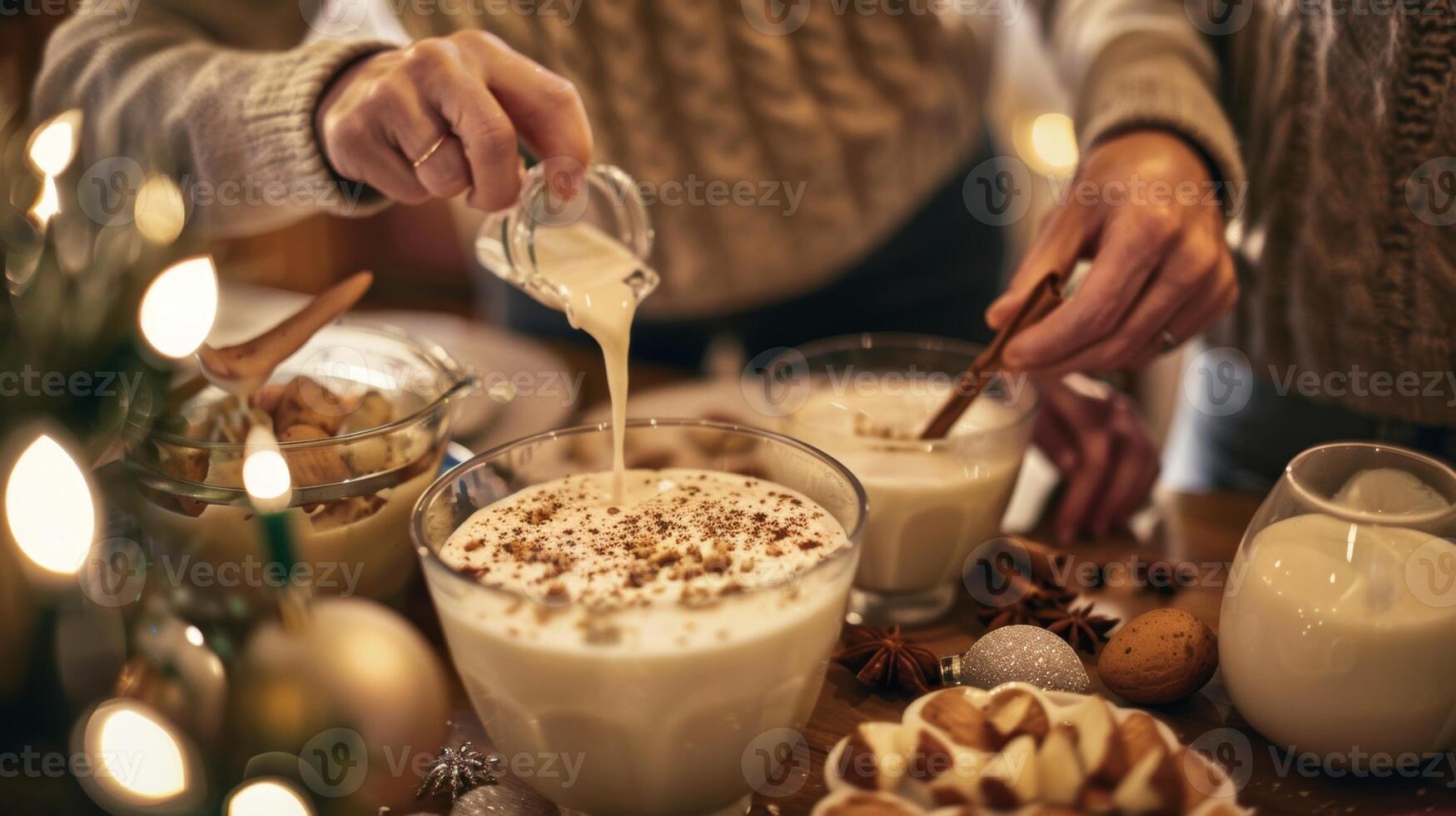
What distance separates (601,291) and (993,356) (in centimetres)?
46

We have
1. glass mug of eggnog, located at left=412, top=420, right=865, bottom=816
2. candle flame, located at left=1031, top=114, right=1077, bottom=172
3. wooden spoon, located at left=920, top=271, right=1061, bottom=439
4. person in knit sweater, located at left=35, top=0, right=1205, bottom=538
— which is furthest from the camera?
candle flame, located at left=1031, top=114, right=1077, bottom=172

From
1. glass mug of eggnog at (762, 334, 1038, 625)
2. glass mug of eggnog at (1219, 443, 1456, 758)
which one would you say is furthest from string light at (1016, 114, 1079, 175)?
glass mug of eggnog at (1219, 443, 1456, 758)

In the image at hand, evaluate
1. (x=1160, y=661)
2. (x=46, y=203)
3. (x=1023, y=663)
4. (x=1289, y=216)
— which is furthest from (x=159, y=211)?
(x=1289, y=216)

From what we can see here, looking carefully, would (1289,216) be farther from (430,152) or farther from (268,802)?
(268,802)

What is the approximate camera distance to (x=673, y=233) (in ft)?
6.06

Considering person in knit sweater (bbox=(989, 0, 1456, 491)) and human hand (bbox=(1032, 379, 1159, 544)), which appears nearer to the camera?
person in knit sweater (bbox=(989, 0, 1456, 491))

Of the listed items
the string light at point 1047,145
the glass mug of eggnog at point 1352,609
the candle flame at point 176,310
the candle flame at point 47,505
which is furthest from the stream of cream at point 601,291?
the string light at point 1047,145

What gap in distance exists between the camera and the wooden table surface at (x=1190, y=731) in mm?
904

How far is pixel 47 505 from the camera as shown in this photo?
0.85 meters

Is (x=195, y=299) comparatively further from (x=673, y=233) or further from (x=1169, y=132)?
(x=1169, y=132)

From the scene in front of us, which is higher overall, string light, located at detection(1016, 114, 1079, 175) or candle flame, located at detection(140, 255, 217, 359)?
candle flame, located at detection(140, 255, 217, 359)

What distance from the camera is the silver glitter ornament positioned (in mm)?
979

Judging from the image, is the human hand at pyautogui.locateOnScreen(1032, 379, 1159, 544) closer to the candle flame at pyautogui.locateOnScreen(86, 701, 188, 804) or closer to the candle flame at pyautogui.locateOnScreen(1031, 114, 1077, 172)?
the candle flame at pyautogui.locateOnScreen(86, 701, 188, 804)

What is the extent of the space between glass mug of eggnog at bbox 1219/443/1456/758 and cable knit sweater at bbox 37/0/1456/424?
52 cm
